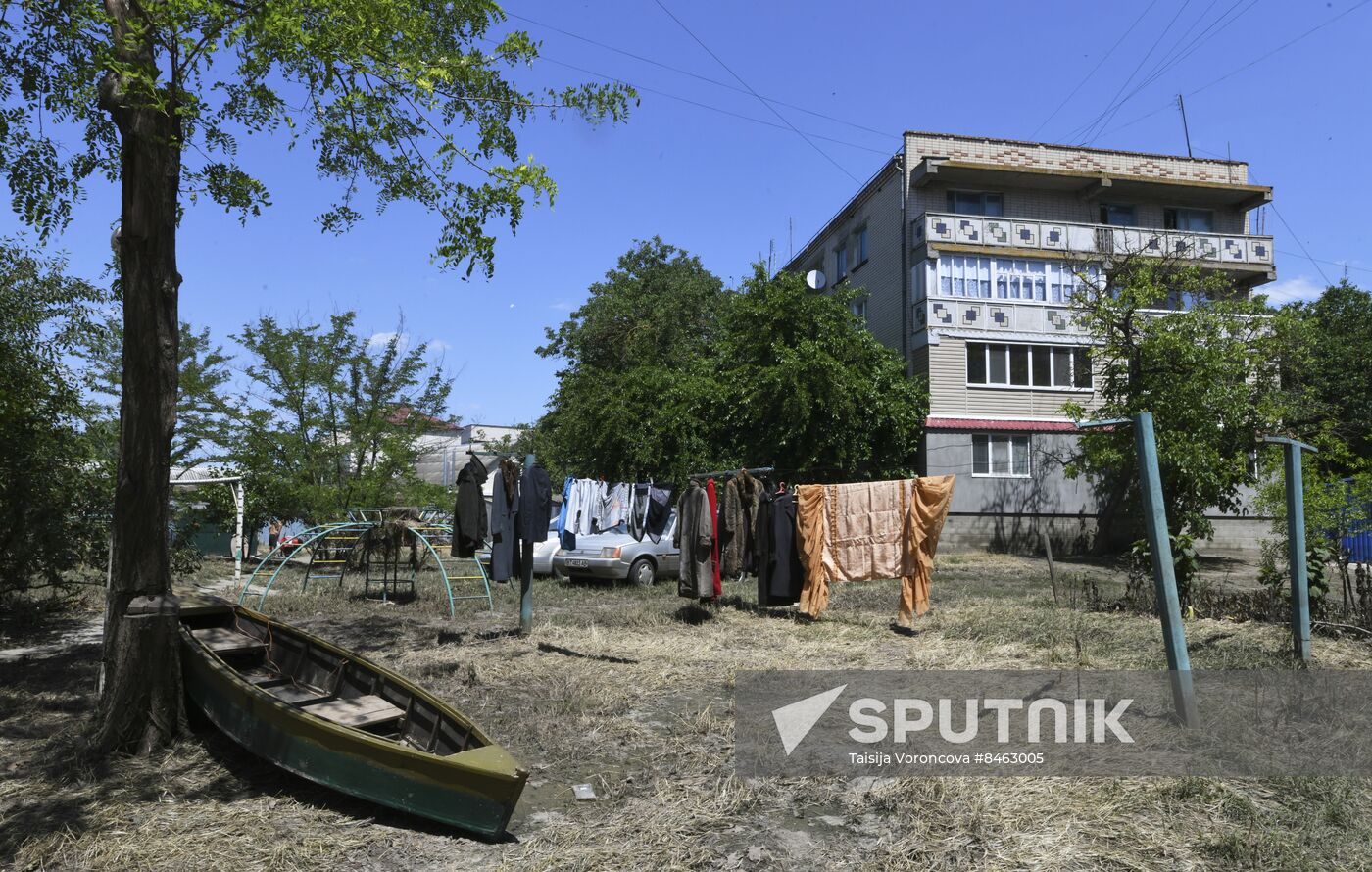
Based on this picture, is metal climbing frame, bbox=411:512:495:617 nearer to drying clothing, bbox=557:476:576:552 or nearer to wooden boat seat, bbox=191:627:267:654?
drying clothing, bbox=557:476:576:552

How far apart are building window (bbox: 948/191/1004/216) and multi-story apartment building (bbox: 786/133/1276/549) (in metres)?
0.04

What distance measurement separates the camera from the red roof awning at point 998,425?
2550 cm

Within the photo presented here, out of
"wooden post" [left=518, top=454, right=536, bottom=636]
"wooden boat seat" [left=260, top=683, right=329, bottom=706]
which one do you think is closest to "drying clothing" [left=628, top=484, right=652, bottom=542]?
"wooden post" [left=518, top=454, right=536, bottom=636]

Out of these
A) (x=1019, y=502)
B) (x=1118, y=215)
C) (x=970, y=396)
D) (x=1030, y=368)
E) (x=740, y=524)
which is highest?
(x=1118, y=215)

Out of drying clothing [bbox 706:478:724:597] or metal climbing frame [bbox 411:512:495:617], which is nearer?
drying clothing [bbox 706:478:724:597]

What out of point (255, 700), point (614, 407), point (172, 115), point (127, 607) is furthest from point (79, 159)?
point (614, 407)

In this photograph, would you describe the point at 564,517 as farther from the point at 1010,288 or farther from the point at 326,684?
the point at 1010,288

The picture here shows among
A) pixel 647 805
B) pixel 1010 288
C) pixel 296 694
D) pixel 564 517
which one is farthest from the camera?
pixel 1010 288

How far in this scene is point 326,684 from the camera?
7188 mm

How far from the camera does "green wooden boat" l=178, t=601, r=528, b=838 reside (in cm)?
504

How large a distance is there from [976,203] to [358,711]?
25.4 meters

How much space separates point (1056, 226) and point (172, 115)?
24.5 m

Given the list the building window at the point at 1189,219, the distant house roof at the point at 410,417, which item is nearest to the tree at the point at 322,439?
the distant house roof at the point at 410,417

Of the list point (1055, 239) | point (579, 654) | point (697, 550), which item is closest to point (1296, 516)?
point (697, 550)
